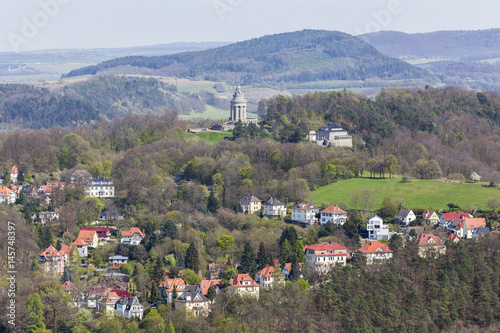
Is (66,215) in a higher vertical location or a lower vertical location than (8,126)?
higher

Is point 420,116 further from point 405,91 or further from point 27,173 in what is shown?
point 27,173

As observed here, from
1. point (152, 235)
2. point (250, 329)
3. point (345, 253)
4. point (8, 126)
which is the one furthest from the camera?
point (8, 126)

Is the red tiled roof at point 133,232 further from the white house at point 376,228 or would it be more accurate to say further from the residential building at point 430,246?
the residential building at point 430,246

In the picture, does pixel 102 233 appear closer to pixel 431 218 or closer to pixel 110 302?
pixel 110 302

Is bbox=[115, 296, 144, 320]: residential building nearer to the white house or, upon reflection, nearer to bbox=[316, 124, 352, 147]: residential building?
the white house

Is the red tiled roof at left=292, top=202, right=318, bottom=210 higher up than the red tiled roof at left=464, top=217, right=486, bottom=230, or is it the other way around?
the red tiled roof at left=292, top=202, right=318, bottom=210

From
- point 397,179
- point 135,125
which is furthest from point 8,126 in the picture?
point 397,179

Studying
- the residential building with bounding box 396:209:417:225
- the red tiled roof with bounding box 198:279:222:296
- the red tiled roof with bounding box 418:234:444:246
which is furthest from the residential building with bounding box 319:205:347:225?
the red tiled roof with bounding box 198:279:222:296
